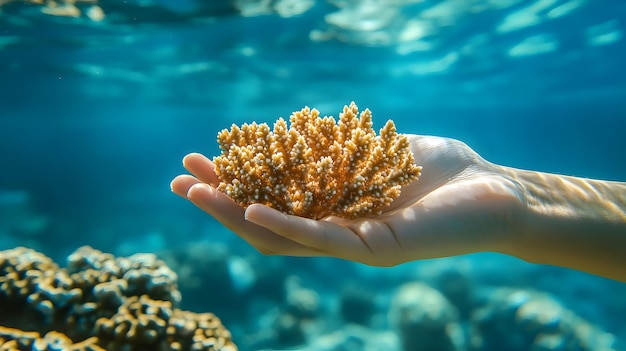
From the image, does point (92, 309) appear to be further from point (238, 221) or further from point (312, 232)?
point (312, 232)

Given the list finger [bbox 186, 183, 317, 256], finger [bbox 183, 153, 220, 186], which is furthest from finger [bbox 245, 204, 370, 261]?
finger [bbox 183, 153, 220, 186]

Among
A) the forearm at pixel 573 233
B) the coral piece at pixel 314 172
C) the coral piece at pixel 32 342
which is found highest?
the coral piece at pixel 314 172

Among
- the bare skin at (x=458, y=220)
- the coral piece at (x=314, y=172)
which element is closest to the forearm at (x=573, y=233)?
the bare skin at (x=458, y=220)

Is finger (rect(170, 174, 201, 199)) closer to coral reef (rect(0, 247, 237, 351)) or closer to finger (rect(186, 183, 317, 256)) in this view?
finger (rect(186, 183, 317, 256))

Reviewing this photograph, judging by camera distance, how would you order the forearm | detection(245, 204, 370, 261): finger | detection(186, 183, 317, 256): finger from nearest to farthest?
detection(245, 204, 370, 261): finger < detection(186, 183, 317, 256): finger < the forearm

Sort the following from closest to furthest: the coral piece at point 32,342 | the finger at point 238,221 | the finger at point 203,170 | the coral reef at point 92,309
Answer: the finger at point 238,221, the finger at point 203,170, the coral piece at point 32,342, the coral reef at point 92,309

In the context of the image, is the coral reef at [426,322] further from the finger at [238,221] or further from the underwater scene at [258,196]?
the finger at [238,221]

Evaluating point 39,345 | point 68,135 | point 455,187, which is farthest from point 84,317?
point 68,135
